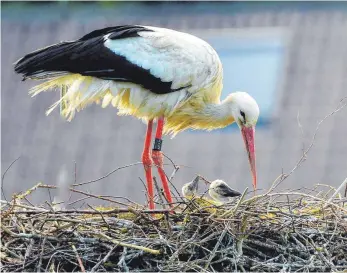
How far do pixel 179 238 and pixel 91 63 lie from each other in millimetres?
1569

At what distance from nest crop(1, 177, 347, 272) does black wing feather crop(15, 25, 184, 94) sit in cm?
115

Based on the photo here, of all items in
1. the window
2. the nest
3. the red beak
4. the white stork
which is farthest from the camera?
the window

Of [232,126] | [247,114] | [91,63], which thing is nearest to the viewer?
[91,63]

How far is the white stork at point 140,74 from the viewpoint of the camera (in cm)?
889

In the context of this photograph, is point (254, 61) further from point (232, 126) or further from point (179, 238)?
point (179, 238)

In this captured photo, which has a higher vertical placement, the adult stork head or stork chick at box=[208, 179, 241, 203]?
the adult stork head

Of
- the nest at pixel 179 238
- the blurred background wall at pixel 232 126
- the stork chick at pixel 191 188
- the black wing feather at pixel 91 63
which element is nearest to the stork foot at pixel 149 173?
the stork chick at pixel 191 188

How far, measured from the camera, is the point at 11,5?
14.9m

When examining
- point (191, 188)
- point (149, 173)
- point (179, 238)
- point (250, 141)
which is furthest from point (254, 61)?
point (179, 238)

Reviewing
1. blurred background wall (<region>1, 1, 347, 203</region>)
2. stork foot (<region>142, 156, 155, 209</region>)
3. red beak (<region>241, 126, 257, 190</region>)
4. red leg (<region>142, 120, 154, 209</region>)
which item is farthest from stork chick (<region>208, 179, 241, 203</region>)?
blurred background wall (<region>1, 1, 347, 203</region>)

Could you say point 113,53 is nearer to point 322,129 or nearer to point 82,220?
→ point 82,220

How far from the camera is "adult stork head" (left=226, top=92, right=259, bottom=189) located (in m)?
9.38

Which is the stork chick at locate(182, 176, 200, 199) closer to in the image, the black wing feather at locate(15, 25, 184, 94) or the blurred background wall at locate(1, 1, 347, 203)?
the black wing feather at locate(15, 25, 184, 94)

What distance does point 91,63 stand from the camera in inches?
351
